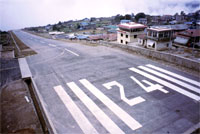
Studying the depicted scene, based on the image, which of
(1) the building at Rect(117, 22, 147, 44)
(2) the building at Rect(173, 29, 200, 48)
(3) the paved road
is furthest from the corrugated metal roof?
(3) the paved road

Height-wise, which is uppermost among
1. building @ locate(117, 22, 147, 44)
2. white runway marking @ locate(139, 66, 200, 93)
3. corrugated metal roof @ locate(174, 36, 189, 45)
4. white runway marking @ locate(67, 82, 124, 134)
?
building @ locate(117, 22, 147, 44)

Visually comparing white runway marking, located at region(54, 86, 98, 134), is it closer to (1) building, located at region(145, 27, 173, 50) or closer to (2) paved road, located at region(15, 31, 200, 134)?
(2) paved road, located at region(15, 31, 200, 134)

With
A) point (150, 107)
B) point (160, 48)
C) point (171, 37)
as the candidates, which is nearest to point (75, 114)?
point (150, 107)

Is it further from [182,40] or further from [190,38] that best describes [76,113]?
[182,40]

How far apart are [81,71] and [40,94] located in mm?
6492

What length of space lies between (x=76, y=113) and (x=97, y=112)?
68.1 inches

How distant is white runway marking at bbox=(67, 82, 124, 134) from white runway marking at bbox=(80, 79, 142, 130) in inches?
34.2

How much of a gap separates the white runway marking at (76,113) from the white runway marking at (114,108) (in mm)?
2337

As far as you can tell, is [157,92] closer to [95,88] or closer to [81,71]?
[95,88]

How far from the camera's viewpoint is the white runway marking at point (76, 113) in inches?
364

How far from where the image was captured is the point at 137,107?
442 inches

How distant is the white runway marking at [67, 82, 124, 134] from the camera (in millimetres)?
9202

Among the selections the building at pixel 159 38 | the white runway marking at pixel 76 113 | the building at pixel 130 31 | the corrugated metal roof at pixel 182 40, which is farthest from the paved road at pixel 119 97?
the corrugated metal roof at pixel 182 40

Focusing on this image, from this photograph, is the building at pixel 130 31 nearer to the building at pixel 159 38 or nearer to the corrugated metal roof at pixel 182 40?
the building at pixel 159 38
